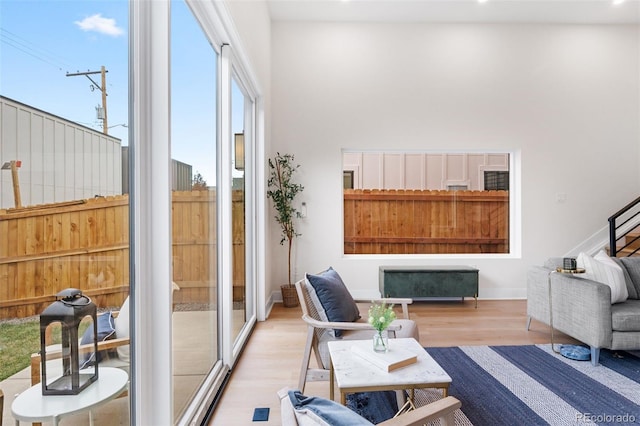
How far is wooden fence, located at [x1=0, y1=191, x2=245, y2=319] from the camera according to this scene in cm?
91

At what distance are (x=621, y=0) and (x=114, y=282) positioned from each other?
6.27 metres

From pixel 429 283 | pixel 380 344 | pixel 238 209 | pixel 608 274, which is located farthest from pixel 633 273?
pixel 238 209

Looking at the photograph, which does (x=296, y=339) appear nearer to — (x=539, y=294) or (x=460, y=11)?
(x=539, y=294)

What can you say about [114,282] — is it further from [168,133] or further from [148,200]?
[168,133]

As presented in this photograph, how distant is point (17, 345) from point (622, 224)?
6384 millimetres

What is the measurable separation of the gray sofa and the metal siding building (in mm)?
3396

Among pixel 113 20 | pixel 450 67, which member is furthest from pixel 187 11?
pixel 450 67

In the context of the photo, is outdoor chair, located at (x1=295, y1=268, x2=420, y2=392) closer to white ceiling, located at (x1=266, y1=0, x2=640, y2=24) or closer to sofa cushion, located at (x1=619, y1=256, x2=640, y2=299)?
sofa cushion, located at (x1=619, y1=256, x2=640, y2=299)

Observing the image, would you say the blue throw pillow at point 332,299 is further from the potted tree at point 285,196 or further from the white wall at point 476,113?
the white wall at point 476,113

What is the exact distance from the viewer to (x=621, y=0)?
4.66 metres

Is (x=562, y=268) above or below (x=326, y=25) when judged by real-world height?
below

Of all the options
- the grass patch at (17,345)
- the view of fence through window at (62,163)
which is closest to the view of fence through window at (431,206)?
the view of fence through window at (62,163)
